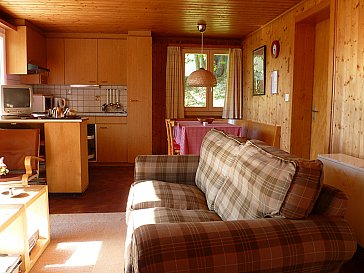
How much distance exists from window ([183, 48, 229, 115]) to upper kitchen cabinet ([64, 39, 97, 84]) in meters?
1.75

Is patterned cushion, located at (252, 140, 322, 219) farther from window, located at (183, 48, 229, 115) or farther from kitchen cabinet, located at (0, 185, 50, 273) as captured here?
window, located at (183, 48, 229, 115)

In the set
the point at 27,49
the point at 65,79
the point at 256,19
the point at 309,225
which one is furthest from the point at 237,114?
the point at 309,225

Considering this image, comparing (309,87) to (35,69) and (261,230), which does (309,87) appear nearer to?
(261,230)

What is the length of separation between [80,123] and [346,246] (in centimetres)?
347

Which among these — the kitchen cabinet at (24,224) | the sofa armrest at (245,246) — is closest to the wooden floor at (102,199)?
the kitchen cabinet at (24,224)

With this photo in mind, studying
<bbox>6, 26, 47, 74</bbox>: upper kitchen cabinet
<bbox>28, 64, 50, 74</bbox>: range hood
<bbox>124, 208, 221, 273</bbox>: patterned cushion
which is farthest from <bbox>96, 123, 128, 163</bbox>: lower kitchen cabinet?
<bbox>124, 208, 221, 273</bbox>: patterned cushion

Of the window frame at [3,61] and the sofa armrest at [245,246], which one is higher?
the window frame at [3,61]

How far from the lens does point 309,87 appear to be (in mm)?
4797

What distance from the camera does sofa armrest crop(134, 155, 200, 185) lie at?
2.99 meters

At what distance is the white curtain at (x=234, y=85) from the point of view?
23.1 ft

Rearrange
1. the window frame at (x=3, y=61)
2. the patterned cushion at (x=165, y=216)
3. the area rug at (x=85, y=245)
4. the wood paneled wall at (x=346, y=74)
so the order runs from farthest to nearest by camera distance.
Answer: the window frame at (x=3, y=61)
the wood paneled wall at (x=346, y=74)
the area rug at (x=85, y=245)
the patterned cushion at (x=165, y=216)

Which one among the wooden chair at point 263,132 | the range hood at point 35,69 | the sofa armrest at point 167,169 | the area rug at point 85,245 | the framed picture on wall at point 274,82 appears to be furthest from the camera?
the range hood at point 35,69

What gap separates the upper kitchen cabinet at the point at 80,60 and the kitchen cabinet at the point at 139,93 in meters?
0.70

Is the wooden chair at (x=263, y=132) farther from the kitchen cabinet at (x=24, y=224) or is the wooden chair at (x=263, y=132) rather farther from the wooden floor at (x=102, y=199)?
the kitchen cabinet at (x=24, y=224)
